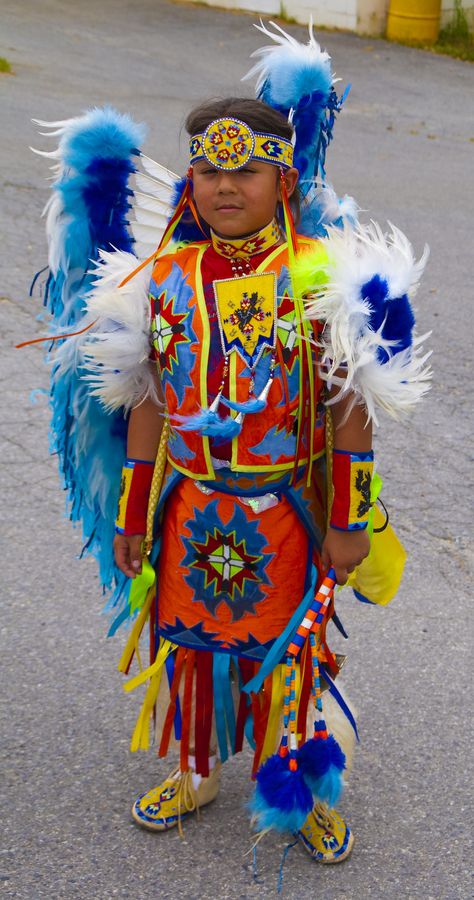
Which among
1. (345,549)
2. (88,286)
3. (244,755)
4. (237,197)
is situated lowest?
(244,755)

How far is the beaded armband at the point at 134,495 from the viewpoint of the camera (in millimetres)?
2551

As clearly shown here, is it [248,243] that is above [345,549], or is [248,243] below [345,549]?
above

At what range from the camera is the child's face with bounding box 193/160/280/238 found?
7.43 ft

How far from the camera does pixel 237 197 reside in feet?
7.43

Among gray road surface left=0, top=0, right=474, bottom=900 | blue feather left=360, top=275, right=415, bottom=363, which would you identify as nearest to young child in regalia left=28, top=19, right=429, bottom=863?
blue feather left=360, top=275, right=415, bottom=363

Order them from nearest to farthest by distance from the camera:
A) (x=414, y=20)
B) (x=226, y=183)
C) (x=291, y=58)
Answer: (x=226, y=183) → (x=291, y=58) → (x=414, y=20)

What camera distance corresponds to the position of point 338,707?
8.88 ft

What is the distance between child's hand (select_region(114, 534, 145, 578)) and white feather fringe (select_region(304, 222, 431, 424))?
0.60 meters

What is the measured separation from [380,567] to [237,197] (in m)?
0.91

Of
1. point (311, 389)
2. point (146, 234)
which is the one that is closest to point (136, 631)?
point (311, 389)

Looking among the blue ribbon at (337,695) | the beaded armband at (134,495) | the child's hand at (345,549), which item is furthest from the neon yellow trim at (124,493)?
the blue ribbon at (337,695)

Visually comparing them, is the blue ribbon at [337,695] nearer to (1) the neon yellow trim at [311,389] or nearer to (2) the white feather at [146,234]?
(1) the neon yellow trim at [311,389]

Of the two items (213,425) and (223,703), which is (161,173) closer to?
(213,425)

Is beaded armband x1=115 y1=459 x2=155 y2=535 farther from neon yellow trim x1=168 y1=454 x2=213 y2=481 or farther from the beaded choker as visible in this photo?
the beaded choker
